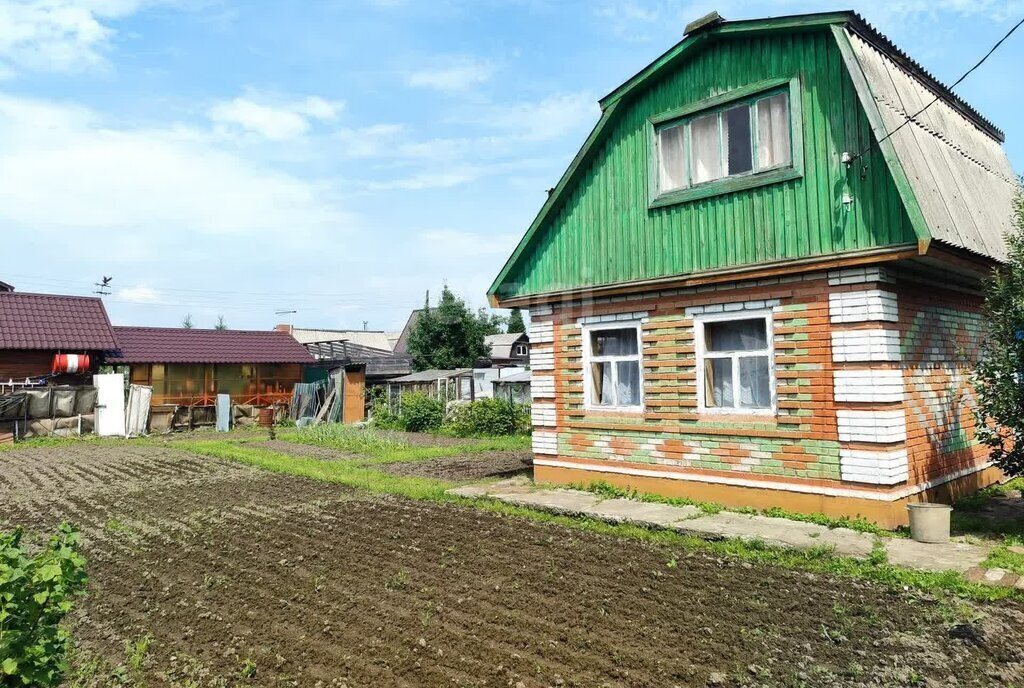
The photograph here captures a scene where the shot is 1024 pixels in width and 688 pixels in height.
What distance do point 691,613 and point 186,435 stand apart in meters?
23.5

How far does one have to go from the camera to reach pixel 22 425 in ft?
74.2

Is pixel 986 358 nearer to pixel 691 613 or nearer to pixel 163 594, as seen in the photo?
pixel 691 613

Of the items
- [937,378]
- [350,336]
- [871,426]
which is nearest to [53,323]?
[871,426]

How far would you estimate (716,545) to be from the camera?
7961mm

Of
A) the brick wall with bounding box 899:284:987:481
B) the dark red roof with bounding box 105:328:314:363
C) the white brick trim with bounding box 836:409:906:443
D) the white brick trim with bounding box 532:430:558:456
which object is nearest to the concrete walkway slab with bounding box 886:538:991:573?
the white brick trim with bounding box 836:409:906:443

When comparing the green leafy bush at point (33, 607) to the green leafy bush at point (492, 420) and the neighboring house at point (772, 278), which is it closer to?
the neighboring house at point (772, 278)

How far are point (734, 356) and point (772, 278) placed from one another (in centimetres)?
119

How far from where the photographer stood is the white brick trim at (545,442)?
12039 mm

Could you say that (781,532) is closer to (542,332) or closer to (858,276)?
(858,276)

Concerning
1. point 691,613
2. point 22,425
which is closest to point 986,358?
point 691,613

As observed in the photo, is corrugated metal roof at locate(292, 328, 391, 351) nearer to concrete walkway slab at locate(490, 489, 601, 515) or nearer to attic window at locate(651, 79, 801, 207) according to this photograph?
concrete walkway slab at locate(490, 489, 601, 515)

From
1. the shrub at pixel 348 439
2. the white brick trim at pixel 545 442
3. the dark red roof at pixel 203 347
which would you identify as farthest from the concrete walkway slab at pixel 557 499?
the dark red roof at pixel 203 347

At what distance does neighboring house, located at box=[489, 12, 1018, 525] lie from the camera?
8641 millimetres

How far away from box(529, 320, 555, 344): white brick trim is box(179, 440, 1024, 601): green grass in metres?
2.96
